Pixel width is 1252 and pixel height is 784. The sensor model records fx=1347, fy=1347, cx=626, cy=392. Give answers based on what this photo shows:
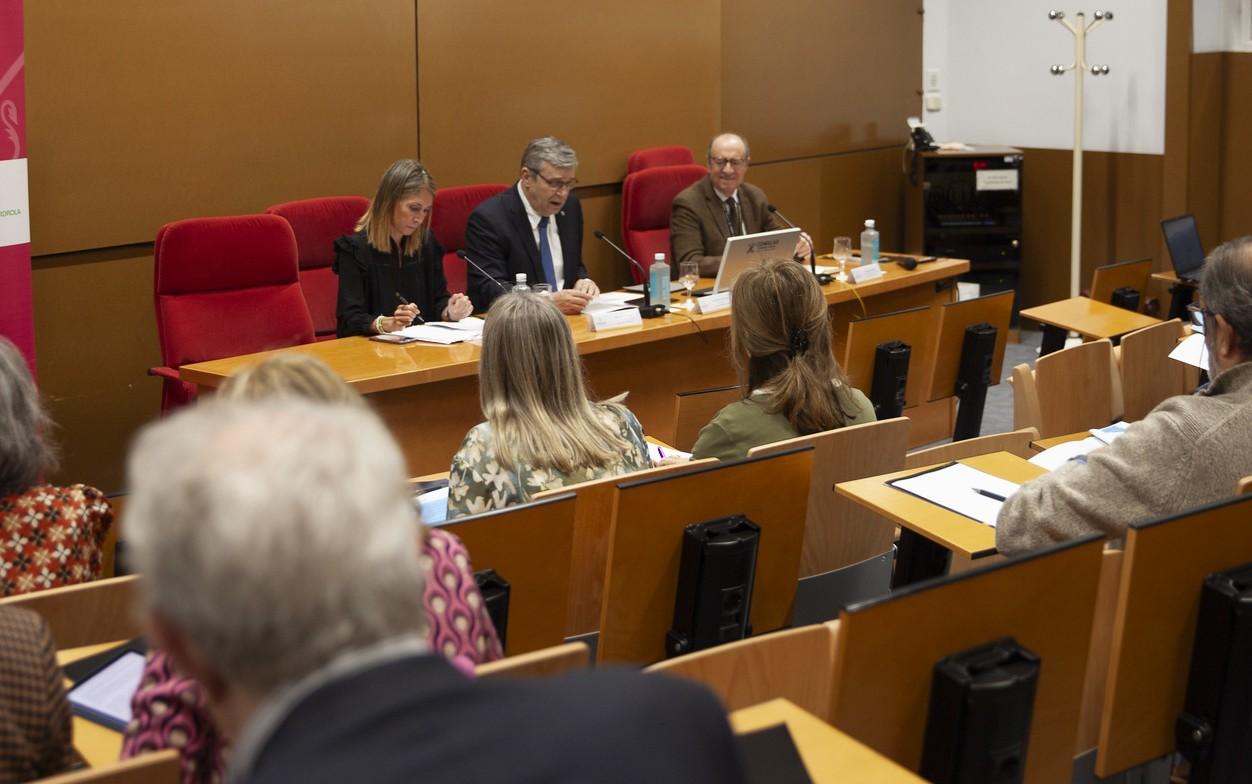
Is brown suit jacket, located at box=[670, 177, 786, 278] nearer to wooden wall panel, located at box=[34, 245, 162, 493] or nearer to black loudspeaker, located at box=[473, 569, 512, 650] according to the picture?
wooden wall panel, located at box=[34, 245, 162, 493]

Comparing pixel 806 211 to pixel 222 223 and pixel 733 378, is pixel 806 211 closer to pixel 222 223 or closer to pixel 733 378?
pixel 733 378

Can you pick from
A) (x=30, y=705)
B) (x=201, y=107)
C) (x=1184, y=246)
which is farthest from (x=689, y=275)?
(x=30, y=705)

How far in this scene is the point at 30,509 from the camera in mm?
2375

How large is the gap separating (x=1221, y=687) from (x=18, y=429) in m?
2.09

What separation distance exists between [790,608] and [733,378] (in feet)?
8.76

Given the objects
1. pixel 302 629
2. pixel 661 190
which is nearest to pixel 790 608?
pixel 302 629

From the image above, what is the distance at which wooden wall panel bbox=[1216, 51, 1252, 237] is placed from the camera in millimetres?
7414

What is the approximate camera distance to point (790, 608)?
2.82 meters

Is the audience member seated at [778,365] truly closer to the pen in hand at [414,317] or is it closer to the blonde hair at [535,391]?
the blonde hair at [535,391]

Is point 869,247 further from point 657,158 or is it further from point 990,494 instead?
point 990,494

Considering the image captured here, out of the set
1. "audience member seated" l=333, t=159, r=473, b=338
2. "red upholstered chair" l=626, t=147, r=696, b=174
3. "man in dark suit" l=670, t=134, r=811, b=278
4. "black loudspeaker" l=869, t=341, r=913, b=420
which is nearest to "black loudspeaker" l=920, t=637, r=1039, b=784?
"black loudspeaker" l=869, t=341, r=913, b=420

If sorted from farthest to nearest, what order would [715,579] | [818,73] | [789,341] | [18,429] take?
[818,73]
[789,341]
[715,579]
[18,429]

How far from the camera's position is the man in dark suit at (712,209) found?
605cm

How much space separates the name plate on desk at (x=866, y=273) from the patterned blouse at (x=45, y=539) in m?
3.83
